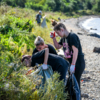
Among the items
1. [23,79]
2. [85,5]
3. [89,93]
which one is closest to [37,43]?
[23,79]

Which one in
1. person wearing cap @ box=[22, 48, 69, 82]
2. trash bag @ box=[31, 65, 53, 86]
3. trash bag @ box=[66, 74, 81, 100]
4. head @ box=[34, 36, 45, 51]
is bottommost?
trash bag @ box=[66, 74, 81, 100]

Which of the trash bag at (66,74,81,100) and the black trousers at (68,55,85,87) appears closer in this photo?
the trash bag at (66,74,81,100)

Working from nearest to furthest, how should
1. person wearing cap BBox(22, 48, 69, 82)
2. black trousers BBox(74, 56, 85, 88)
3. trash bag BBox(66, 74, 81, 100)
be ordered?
person wearing cap BBox(22, 48, 69, 82)
trash bag BBox(66, 74, 81, 100)
black trousers BBox(74, 56, 85, 88)

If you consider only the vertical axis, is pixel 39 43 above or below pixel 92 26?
above

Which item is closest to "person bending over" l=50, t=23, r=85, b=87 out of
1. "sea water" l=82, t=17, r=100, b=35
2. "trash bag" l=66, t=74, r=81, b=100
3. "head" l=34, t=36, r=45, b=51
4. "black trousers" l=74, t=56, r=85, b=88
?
"black trousers" l=74, t=56, r=85, b=88

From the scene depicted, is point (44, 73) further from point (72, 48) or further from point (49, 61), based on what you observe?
point (72, 48)

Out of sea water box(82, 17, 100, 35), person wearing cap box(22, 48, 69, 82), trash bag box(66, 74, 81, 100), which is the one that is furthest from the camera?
sea water box(82, 17, 100, 35)

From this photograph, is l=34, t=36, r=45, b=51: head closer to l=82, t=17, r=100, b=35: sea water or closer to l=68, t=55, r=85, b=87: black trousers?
l=68, t=55, r=85, b=87: black trousers

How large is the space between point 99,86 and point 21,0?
43.6 meters

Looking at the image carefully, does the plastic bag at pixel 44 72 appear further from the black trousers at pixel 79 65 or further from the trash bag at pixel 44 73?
the black trousers at pixel 79 65

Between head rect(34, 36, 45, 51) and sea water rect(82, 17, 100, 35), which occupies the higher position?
head rect(34, 36, 45, 51)

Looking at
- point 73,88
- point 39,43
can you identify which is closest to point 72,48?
point 39,43

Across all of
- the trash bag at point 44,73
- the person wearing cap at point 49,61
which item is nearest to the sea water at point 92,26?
the person wearing cap at point 49,61

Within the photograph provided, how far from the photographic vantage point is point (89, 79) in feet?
16.0
